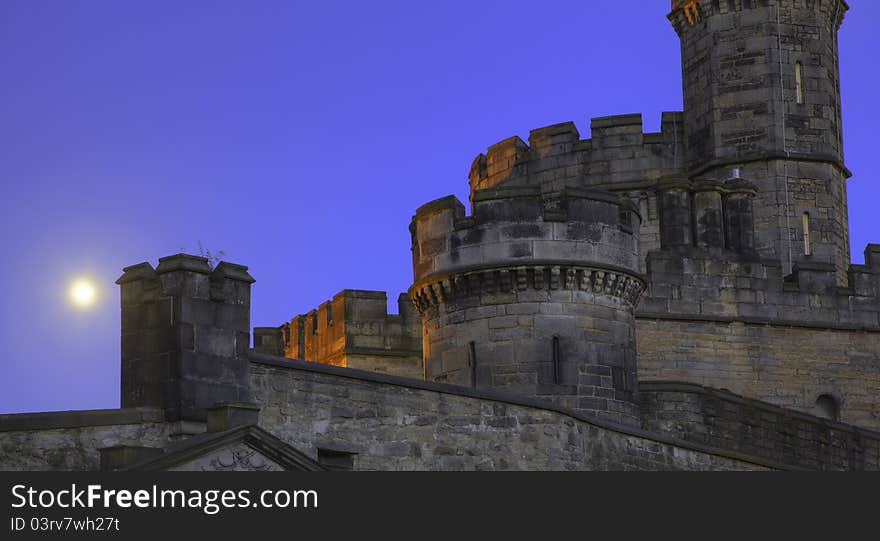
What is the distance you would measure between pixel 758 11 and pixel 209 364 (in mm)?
17920

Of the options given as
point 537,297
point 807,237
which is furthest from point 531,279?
point 807,237

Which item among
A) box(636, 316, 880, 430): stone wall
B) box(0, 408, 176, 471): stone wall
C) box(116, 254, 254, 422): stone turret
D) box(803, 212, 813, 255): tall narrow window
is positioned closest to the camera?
box(0, 408, 176, 471): stone wall

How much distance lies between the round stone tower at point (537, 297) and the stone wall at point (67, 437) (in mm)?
6649

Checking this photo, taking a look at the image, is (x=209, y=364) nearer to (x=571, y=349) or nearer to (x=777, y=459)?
(x=571, y=349)

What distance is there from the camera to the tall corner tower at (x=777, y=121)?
1268 inches

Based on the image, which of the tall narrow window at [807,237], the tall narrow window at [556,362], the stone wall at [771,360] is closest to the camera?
the tall narrow window at [556,362]

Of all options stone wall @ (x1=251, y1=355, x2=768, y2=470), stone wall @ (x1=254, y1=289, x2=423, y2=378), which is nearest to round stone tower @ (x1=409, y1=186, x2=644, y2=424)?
stone wall @ (x1=251, y1=355, x2=768, y2=470)

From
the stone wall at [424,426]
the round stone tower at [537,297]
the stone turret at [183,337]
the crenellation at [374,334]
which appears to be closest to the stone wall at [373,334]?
the crenellation at [374,334]

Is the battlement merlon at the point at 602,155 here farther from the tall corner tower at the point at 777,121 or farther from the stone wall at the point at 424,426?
the stone wall at the point at 424,426

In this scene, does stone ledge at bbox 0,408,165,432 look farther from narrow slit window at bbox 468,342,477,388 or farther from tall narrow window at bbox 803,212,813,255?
tall narrow window at bbox 803,212,813,255

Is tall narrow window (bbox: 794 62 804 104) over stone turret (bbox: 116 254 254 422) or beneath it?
over

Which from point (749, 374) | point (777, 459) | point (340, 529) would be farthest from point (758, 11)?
point (340, 529)

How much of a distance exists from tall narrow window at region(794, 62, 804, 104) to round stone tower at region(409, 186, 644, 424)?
10.4m

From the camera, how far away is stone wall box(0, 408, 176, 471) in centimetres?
1597
